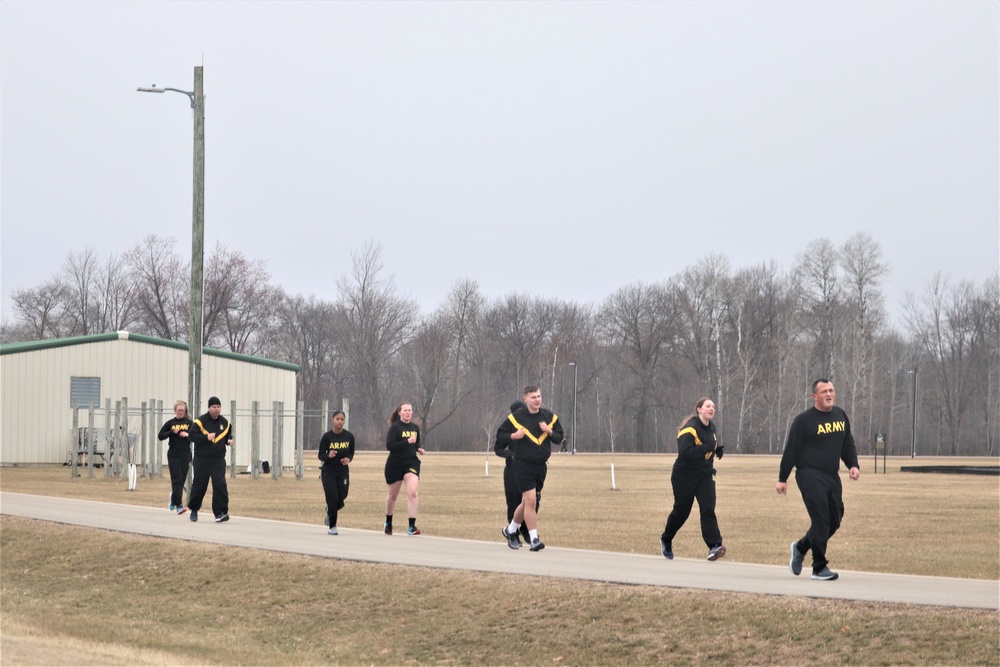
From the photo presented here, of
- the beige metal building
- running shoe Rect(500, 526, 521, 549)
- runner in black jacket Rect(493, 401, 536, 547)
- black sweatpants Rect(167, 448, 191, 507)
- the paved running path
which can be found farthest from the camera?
the beige metal building

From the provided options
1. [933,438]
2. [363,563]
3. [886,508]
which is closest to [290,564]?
[363,563]

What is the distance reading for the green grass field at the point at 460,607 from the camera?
39.7ft

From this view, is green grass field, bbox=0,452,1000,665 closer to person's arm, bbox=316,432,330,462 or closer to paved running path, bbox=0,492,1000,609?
paved running path, bbox=0,492,1000,609

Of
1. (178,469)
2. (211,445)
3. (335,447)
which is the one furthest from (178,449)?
(335,447)

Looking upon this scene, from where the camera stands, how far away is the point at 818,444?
1377 centimetres

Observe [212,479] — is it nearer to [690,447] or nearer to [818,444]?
[690,447]

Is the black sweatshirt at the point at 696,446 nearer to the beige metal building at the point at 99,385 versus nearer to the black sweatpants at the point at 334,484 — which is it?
the black sweatpants at the point at 334,484

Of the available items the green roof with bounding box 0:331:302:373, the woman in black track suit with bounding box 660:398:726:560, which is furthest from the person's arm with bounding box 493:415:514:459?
the green roof with bounding box 0:331:302:373

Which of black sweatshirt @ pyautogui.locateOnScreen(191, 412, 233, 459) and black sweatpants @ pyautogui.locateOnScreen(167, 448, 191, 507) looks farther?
black sweatpants @ pyautogui.locateOnScreen(167, 448, 191, 507)

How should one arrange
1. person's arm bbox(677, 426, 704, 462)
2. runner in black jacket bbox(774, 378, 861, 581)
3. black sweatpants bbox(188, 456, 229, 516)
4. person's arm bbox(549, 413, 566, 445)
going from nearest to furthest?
runner in black jacket bbox(774, 378, 861, 581)
person's arm bbox(677, 426, 704, 462)
person's arm bbox(549, 413, 566, 445)
black sweatpants bbox(188, 456, 229, 516)

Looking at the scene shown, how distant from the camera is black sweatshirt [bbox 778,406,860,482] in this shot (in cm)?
1373

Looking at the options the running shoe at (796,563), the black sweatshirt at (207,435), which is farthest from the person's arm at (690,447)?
the black sweatshirt at (207,435)

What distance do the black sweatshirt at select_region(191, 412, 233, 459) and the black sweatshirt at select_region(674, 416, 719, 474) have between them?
8.12 meters

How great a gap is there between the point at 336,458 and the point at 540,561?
4.19 meters
